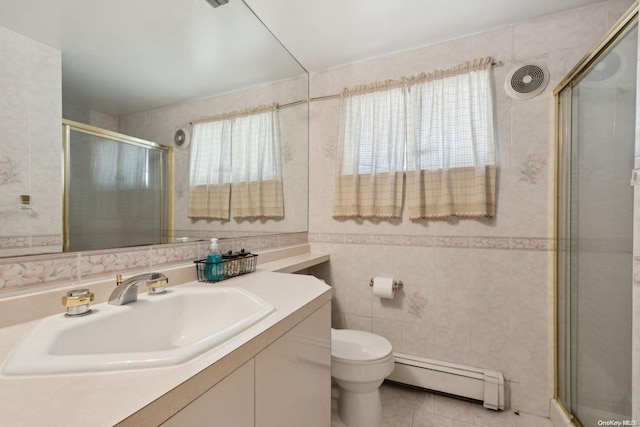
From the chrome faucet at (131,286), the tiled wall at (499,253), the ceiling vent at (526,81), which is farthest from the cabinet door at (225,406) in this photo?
the ceiling vent at (526,81)

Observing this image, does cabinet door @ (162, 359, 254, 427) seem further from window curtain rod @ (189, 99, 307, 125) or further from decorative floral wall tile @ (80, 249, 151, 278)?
window curtain rod @ (189, 99, 307, 125)

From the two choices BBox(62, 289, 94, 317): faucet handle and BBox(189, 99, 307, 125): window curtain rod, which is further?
BBox(189, 99, 307, 125): window curtain rod

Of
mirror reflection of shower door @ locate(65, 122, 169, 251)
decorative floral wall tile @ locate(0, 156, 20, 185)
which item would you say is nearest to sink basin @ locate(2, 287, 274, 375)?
mirror reflection of shower door @ locate(65, 122, 169, 251)

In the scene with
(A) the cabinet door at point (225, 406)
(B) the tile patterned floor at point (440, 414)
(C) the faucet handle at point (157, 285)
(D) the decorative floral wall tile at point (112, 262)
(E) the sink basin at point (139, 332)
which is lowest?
(B) the tile patterned floor at point (440, 414)

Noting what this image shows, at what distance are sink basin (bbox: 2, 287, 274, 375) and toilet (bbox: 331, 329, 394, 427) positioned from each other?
728 millimetres

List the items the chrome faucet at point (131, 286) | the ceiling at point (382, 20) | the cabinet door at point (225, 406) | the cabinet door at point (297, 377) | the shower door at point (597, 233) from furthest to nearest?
the ceiling at point (382, 20) < the shower door at point (597, 233) < the chrome faucet at point (131, 286) < the cabinet door at point (297, 377) < the cabinet door at point (225, 406)

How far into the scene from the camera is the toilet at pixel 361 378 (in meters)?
1.31

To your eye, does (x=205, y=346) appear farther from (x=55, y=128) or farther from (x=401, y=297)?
(x=401, y=297)

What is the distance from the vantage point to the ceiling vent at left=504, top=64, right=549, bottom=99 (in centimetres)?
150

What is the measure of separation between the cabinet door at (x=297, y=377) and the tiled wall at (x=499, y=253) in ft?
3.09

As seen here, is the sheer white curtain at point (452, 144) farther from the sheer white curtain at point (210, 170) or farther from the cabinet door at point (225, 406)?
the cabinet door at point (225, 406)

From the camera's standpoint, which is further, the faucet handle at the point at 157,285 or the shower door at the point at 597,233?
the shower door at the point at 597,233

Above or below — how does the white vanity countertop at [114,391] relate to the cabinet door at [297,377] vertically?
above

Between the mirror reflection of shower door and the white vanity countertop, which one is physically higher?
the mirror reflection of shower door
